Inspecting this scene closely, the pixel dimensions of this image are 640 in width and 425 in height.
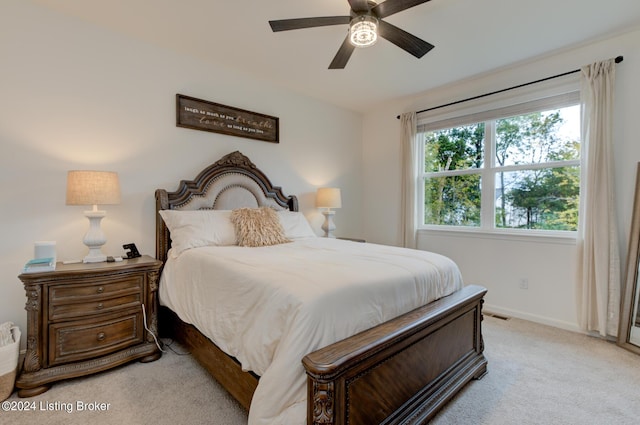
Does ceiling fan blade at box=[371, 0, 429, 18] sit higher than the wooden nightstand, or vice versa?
ceiling fan blade at box=[371, 0, 429, 18]

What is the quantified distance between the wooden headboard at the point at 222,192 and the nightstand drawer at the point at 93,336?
668 mm

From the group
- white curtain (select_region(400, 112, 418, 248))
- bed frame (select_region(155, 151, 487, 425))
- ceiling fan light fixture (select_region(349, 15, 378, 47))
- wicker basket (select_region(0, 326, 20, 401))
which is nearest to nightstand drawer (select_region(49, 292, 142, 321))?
wicker basket (select_region(0, 326, 20, 401))

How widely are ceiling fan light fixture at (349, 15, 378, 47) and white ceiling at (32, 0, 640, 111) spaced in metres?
0.37

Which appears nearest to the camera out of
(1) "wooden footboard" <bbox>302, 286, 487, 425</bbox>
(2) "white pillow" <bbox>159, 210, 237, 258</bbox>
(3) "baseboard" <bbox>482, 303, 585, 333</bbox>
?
(1) "wooden footboard" <bbox>302, 286, 487, 425</bbox>

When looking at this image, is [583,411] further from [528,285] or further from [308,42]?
[308,42]

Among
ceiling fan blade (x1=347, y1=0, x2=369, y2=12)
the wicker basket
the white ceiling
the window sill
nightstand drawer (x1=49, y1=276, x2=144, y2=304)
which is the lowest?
the wicker basket

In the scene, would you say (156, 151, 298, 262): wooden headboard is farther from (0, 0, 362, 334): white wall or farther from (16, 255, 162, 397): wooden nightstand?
(16, 255, 162, 397): wooden nightstand

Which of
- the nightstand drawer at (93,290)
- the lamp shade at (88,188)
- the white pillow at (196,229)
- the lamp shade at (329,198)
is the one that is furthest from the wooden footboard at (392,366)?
the lamp shade at (329,198)

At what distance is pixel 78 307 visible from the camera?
6.60 feet

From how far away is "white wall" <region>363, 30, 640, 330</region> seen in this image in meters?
2.63

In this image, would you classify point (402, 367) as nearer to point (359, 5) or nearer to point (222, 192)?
point (359, 5)

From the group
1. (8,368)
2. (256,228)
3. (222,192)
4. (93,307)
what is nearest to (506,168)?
(256,228)

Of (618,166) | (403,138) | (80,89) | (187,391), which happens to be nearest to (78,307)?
(187,391)

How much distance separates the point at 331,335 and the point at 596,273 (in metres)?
2.74
